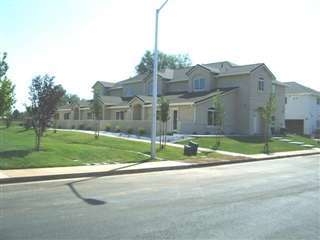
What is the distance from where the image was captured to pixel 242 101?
4781 cm

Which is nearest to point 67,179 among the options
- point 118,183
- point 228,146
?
point 118,183

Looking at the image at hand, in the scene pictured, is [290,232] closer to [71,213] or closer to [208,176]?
[71,213]

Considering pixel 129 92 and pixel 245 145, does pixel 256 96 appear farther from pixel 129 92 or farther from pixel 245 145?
pixel 129 92

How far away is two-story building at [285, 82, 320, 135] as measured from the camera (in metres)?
64.4

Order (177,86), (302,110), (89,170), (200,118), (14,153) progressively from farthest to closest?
(302,110) → (177,86) → (200,118) → (14,153) → (89,170)

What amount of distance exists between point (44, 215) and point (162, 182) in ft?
22.3

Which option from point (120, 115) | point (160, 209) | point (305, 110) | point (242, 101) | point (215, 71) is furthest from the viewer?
point (305, 110)

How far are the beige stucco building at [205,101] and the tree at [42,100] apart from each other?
19676mm

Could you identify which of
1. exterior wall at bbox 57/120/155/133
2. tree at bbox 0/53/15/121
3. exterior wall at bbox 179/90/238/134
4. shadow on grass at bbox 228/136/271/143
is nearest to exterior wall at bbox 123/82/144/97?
exterior wall at bbox 57/120/155/133

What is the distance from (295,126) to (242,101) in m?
21.0

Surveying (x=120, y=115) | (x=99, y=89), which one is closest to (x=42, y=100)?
(x=120, y=115)

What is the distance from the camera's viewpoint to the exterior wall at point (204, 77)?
49.2 meters

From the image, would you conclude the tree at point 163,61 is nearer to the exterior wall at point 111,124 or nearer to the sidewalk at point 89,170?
the exterior wall at point 111,124

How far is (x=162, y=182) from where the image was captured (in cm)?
1562
